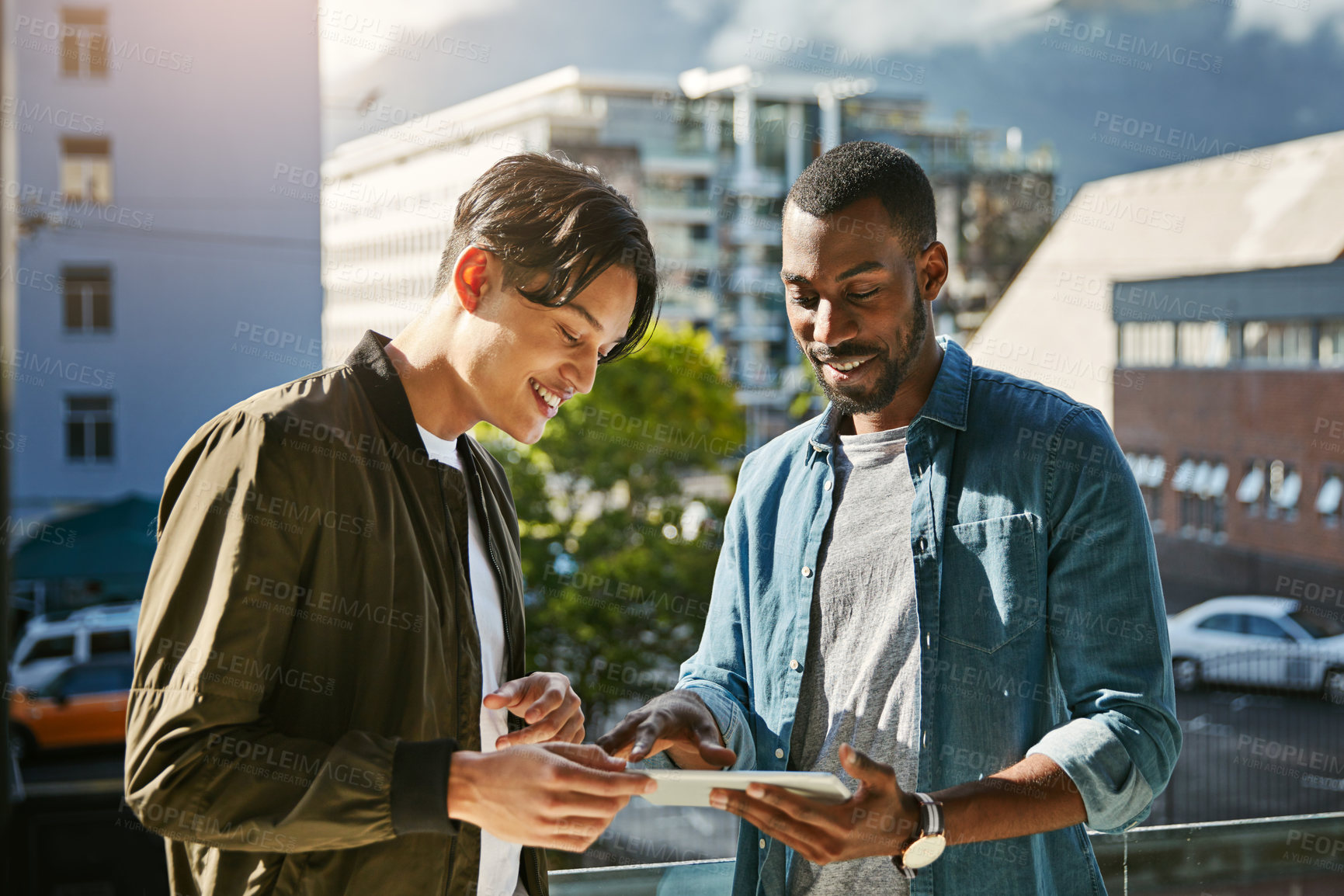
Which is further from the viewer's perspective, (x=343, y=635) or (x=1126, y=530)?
(x=1126, y=530)

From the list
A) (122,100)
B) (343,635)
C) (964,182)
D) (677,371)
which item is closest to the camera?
(343,635)

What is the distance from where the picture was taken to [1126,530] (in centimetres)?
130

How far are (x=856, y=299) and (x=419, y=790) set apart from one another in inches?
31.4

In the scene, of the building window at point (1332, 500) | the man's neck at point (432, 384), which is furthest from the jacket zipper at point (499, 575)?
the building window at point (1332, 500)

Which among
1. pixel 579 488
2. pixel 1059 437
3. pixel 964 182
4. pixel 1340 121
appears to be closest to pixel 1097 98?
pixel 1340 121

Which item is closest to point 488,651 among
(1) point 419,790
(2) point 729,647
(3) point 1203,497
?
(1) point 419,790

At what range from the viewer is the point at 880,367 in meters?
1.48

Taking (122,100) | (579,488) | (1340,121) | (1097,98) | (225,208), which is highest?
(1097,98)

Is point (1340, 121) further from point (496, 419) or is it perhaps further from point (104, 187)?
point (496, 419)

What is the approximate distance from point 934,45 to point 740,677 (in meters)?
46.2

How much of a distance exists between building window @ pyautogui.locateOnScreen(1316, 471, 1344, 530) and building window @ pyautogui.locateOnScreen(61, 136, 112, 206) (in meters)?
17.2

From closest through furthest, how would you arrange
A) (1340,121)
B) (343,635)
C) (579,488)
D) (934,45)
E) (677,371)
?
1. (343,635)
2. (579,488)
3. (677,371)
4. (1340,121)
5. (934,45)

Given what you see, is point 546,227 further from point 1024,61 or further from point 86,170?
point 1024,61

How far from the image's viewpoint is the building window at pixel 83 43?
1452 cm
